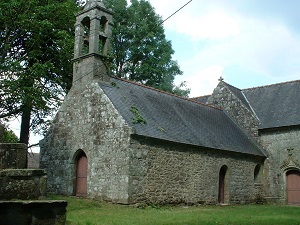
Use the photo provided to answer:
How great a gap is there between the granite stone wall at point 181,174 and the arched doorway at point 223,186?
123 mm

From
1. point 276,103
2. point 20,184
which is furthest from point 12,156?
point 276,103

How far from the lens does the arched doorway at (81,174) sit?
1633cm

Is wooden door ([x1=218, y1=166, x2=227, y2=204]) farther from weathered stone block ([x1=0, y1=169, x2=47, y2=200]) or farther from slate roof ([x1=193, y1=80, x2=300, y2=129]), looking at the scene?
weathered stone block ([x1=0, y1=169, x2=47, y2=200])

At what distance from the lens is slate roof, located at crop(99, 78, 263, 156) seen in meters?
15.6

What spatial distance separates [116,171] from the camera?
1462cm

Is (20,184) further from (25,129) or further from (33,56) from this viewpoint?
(25,129)

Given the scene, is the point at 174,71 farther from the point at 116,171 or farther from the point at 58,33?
the point at 116,171

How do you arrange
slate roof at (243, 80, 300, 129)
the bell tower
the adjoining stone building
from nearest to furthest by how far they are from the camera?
the adjoining stone building
the bell tower
slate roof at (243, 80, 300, 129)

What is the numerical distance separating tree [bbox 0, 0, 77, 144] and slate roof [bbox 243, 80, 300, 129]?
1202 cm

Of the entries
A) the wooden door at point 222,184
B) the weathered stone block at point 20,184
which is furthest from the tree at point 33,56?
the weathered stone block at point 20,184

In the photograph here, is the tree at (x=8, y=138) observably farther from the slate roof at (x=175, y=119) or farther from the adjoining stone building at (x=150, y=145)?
the slate roof at (x=175, y=119)

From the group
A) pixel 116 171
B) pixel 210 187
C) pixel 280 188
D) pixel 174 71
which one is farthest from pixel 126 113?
pixel 174 71

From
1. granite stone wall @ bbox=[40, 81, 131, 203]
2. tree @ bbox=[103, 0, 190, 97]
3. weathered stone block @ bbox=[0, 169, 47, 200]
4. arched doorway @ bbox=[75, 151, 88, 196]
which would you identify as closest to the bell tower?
granite stone wall @ bbox=[40, 81, 131, 203]

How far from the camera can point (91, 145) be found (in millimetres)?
16016
